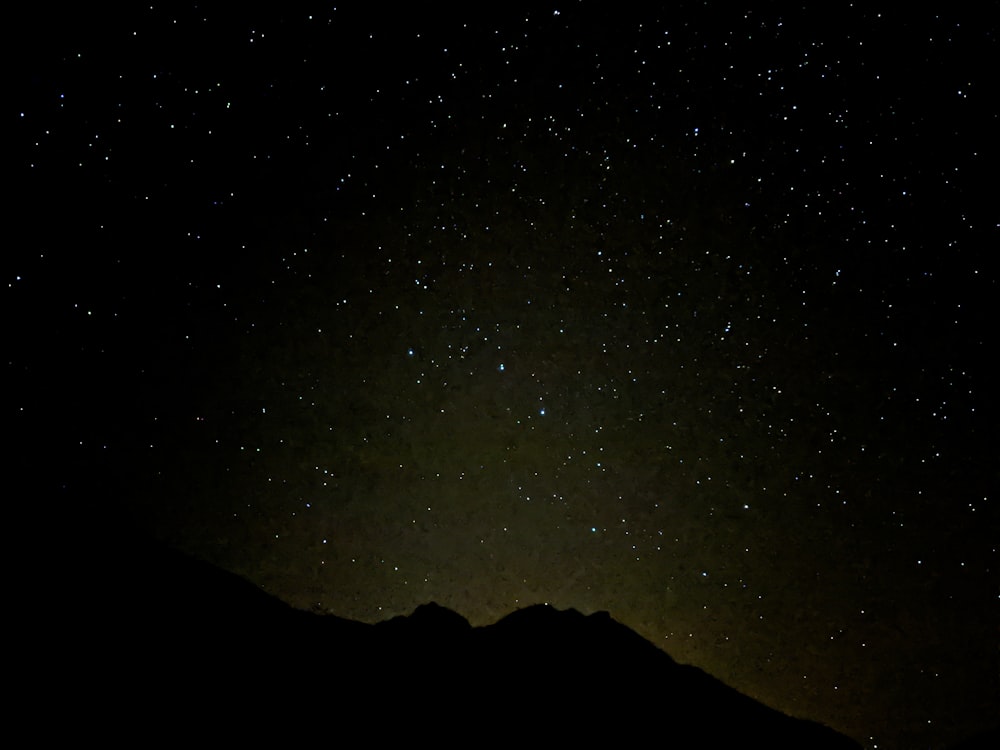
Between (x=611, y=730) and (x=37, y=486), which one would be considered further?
(x=37, y=486)

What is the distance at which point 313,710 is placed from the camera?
205 centimetres

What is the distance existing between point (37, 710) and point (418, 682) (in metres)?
1.25

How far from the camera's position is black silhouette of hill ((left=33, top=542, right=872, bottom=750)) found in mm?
1938

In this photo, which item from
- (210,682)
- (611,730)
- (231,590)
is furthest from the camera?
(231,590)

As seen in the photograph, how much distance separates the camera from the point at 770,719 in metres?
3.04

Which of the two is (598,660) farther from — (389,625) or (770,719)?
(389,625)

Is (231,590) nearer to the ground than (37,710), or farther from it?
farther from it

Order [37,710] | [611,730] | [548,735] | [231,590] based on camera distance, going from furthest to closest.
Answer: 1. [231,590]
2. [611,730]
3. [548,735]
4. [37,710]

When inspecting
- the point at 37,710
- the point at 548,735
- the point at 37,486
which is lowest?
the point at 37,710

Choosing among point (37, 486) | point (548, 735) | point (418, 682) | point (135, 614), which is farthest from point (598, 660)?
point (37, 486)

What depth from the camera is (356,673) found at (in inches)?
93.8

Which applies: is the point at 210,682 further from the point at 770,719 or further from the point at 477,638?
the point at 770,719

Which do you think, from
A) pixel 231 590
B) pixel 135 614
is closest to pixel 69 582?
pixel 135 614

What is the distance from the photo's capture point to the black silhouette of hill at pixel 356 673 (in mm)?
1938
